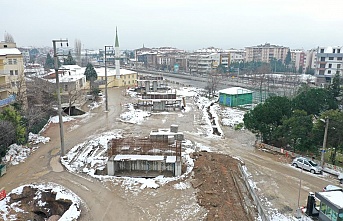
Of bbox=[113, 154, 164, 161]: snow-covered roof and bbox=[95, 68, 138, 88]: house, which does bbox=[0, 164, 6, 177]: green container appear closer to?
bbox=[113, 154, 164, 161]: snow-covered roof

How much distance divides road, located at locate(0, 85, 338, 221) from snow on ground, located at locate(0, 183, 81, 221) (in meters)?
0.31

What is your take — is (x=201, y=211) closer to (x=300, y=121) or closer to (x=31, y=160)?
(x=300, y=121)

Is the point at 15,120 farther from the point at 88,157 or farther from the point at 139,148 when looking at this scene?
the point at 139,148

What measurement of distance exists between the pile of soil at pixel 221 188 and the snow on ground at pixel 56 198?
5.69 m

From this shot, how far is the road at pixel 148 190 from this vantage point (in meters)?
12.2

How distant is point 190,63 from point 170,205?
3252 inches

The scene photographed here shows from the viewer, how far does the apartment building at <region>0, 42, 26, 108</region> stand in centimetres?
2449

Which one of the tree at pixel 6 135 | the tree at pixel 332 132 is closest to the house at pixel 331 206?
A: the tree at pixel 332 132

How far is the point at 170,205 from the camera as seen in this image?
12.8 meters

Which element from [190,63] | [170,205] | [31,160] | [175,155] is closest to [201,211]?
[170,205]

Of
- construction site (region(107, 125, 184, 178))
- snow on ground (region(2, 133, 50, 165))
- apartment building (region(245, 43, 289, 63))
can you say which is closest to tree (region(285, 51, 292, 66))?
apartment building (region(245, 43, 289, 63))

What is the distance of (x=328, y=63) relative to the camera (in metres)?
55.5

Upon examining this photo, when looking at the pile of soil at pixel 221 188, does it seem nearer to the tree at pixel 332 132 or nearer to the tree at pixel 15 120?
→ the tree at pixel 332 132

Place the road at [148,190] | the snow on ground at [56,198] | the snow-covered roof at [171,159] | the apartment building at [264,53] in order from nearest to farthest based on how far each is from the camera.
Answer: the snow on ground at [56,198], the road at [148,190], the snow-covered roof at [171,159], the apartment building at [264,53]
